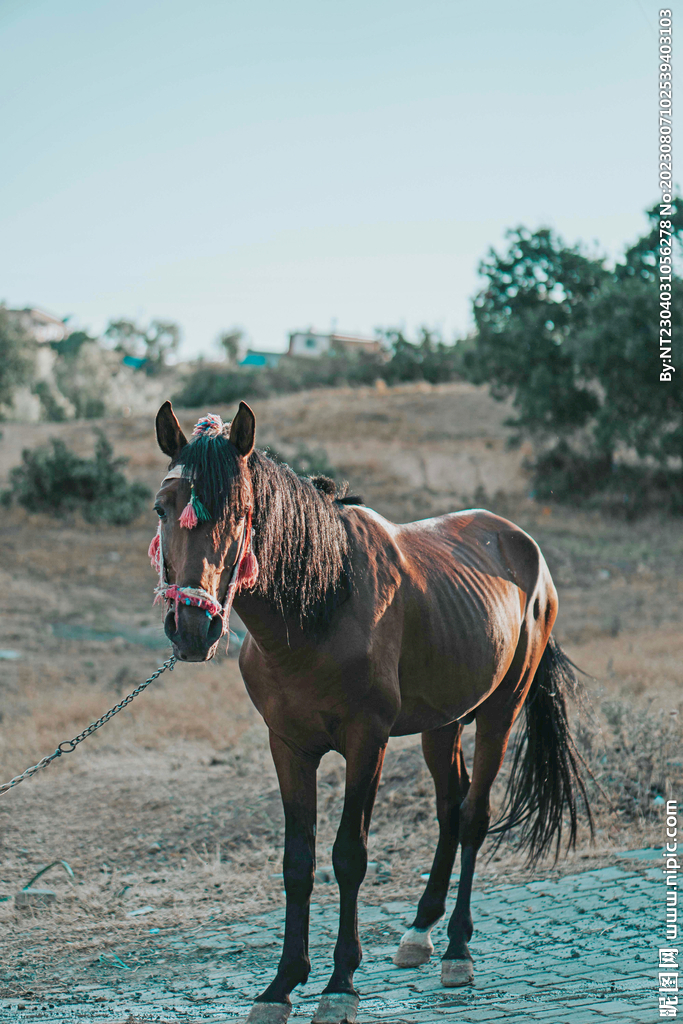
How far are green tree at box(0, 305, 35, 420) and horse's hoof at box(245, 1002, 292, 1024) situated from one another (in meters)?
Result: 36.5

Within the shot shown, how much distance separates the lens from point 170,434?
3256mm

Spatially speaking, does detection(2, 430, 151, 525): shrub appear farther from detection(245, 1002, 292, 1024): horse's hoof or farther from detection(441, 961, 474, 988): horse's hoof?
detection(245, 1002, 292, 1024): horse's hoof

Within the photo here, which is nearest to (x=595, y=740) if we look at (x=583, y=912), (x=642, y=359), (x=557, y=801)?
(x=557, y=801)

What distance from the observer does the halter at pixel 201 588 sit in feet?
9.39

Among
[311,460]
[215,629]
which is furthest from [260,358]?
[215,629]

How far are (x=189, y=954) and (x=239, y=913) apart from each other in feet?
2.05

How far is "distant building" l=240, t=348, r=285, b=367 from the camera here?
7388 centimetres

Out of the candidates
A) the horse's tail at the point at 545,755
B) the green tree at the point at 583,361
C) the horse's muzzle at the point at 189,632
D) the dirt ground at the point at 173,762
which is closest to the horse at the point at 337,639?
the horse's muzzle at the point at 189,632

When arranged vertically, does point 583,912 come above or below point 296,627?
below

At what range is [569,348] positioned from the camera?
2297 centimetres

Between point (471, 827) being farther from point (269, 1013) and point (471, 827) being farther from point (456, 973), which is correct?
point (269, 1013)

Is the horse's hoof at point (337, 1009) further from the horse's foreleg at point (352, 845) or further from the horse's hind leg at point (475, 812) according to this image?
the horse's hind leg at point (475, 812)

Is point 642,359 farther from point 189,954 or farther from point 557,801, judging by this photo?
point 189,954

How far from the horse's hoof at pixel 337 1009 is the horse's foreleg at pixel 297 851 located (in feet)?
0.45
